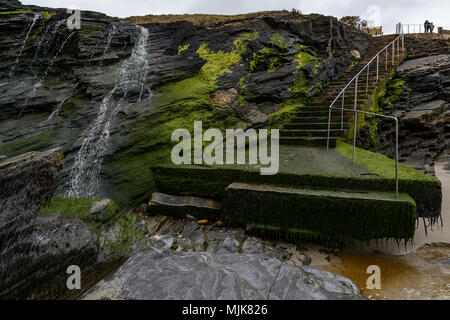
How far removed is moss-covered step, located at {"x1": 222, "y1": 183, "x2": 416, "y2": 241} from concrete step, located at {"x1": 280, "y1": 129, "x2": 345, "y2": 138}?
267cm

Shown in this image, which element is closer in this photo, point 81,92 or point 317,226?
point 317,226

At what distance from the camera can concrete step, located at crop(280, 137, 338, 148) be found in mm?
5738

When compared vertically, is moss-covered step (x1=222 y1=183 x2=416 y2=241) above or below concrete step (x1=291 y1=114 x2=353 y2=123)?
below

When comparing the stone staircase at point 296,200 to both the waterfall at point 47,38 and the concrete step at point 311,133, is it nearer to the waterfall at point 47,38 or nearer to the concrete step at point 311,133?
the concrete step at point 311,133

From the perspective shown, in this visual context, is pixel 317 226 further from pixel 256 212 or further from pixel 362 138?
pixel 362 138

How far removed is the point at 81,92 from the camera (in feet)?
23.1

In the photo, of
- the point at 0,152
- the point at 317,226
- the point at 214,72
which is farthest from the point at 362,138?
the point at 0,152

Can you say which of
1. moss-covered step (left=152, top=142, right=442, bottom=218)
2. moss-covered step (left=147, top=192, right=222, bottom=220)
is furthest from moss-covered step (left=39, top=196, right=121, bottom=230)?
moss-covered step (left=152, top=142, right=442, bottom=218)

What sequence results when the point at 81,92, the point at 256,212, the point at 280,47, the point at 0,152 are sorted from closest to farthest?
the point at 256,212, the point at 0,152, the point at 81,92, the point at 280,47

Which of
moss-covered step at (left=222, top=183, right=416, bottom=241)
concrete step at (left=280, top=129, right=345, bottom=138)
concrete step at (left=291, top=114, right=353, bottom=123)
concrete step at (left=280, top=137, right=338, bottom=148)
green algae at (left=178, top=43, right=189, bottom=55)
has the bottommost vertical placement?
moss-covered step at (left=222, top=183, right=416, bottom=241)

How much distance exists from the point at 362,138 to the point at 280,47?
435 cm

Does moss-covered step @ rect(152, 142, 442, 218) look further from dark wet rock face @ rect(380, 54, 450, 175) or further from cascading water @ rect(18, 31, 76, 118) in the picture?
cascading water @ rect(18, 31, 76, 118)

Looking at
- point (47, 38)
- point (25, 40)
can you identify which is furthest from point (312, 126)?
point (25, 40)

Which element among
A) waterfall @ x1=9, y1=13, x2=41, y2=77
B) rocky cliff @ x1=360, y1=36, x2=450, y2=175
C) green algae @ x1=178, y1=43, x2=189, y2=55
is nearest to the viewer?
rocky cliff @ x1=360, y1=36, x2=450, y2=175
